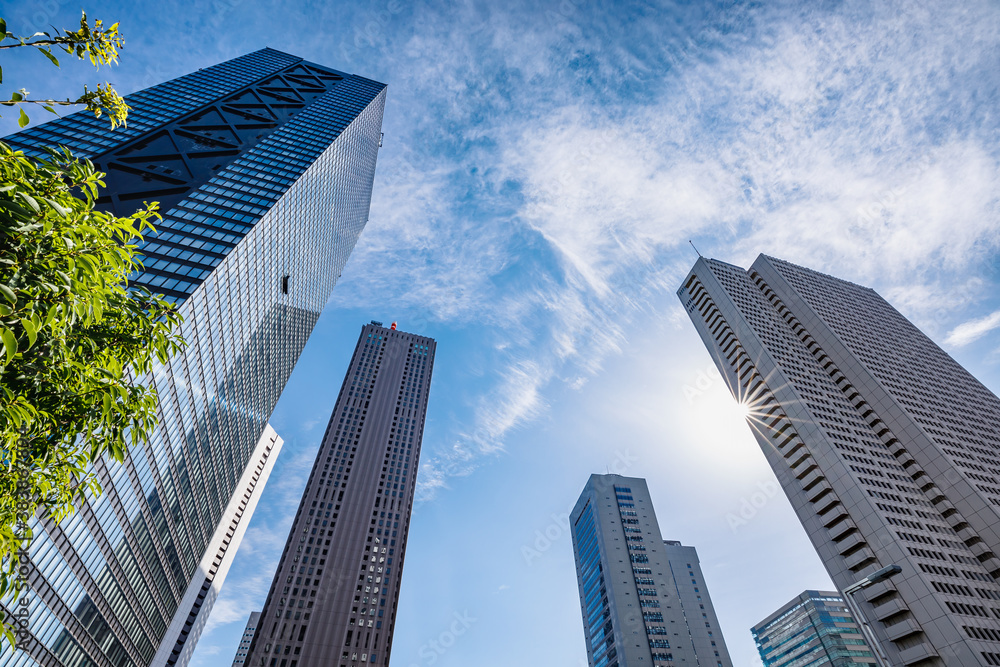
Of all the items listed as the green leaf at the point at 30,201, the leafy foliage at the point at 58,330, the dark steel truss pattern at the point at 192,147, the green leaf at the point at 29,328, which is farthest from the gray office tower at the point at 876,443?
the dark steel truss pattern at the point at 192,147

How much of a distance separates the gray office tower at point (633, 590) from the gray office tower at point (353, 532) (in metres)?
54.5

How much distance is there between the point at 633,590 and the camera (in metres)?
117

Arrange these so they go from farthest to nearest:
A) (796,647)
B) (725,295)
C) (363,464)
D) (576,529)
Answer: (576,529)
(363,464)
(796,647)
(725,295)

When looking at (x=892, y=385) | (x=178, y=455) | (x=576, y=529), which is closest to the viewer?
(x=178, y=455)

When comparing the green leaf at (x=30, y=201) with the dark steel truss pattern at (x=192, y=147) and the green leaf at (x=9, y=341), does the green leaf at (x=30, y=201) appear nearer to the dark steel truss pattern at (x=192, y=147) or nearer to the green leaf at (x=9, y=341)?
the green leaf at (x=9, y=341)

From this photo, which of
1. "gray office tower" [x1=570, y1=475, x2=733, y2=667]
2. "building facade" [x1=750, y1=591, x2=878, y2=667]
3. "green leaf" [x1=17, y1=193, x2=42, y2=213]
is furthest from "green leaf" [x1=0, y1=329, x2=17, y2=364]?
"building facade" [x1=750, y1=591, x2=878, y2=667]

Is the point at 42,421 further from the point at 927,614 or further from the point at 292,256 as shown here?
the point at 292,256

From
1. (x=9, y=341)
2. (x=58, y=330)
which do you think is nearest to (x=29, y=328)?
(x=9, y=341)

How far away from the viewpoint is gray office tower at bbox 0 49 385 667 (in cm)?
5600

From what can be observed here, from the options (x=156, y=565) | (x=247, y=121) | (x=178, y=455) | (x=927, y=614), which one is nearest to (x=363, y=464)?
(x=156, y=565)

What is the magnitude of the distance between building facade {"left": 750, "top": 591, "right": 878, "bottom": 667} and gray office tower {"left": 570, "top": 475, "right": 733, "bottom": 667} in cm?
1700

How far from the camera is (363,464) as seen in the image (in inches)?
5448

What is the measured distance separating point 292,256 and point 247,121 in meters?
41.1

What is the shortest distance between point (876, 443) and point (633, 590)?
6654 centimetres
